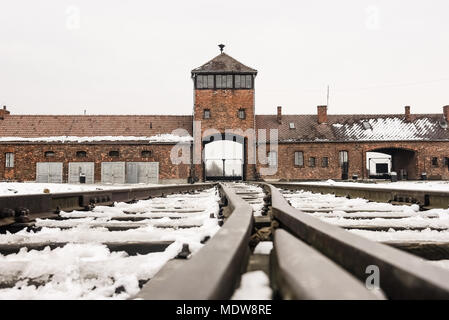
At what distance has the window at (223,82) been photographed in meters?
32.1

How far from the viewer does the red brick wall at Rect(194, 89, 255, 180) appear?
105 ft

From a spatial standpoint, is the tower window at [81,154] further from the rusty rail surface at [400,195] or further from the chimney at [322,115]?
the rusty rail surface at [400,195]

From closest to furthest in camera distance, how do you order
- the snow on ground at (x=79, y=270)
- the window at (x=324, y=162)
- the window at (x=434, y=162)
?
1. the snow on ground at (x=79, y=270)
2. the window at (x=324, y=162)
3. the window at (x=434, y=162)

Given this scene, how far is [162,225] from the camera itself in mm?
3068

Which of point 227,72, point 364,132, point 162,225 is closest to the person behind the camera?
point 162,225

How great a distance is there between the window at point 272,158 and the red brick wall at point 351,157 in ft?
1.13

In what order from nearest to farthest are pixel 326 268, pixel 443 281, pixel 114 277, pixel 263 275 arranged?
pixel 443 281
pixel 326 268
pixel 263 275
pixel 114 277

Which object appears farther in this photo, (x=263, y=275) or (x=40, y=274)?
(x=40, y=274)

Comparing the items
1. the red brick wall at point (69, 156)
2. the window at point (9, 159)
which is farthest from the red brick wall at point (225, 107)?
the window at point (9, 159)

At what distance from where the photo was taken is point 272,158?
33.1 m

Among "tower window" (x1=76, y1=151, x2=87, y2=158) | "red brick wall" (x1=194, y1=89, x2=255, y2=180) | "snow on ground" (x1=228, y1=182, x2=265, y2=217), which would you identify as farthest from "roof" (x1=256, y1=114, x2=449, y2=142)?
"snow on ground" (x1=228, y1=182, x2=265, y2=217)

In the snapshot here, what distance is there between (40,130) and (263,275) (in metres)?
35.5
